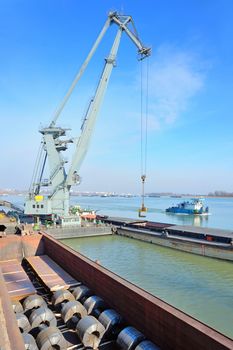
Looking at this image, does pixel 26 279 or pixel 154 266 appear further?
pixel 154 266

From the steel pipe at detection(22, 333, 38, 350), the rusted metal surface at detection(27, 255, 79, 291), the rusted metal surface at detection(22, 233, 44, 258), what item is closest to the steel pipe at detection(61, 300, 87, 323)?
the steel pipe at detection(22, 333, 38, 350)

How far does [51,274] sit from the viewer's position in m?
15.8

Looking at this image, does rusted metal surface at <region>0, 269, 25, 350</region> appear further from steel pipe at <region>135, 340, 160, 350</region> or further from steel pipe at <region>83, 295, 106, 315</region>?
steel pipe at <region>135, 340, 160, 350</region>

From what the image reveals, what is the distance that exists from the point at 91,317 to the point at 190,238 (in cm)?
2050

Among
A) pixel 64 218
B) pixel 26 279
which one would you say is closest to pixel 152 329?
pixel 26 279

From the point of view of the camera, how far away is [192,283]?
17.8 metres

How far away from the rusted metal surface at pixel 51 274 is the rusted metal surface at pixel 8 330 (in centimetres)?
535

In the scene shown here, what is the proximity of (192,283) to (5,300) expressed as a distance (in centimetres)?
1271

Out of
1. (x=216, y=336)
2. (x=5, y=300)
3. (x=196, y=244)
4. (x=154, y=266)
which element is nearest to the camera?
(x=216, y=336)

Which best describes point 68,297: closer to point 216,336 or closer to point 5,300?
point 5,300

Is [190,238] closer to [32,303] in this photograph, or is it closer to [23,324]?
[32,303]

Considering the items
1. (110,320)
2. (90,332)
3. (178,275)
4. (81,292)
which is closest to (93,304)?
(81,292)

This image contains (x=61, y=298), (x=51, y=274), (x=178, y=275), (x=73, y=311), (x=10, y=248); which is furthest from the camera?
(x=10, y=248)

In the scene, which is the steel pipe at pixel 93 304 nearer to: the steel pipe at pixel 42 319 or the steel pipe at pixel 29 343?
the steel pipe at pixel 42 319
